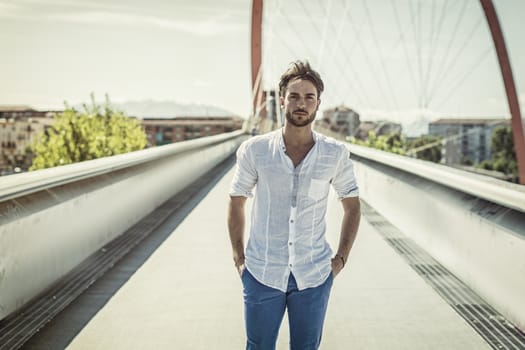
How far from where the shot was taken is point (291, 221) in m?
2.44

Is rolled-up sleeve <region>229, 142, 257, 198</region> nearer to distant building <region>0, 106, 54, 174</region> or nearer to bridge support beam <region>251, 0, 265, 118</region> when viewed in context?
bridge support beam <region>251, 0, 265, 118</region>

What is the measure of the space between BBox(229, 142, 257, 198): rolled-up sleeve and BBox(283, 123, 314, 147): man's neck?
0.54 ft

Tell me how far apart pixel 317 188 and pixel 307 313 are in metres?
0.49

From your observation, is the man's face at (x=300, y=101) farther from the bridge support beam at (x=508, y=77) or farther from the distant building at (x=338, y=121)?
the bridge support beam at (x=508, y=77)

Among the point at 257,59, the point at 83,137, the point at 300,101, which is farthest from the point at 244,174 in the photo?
the point at 257,59

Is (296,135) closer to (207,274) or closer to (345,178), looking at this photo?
(345,178)

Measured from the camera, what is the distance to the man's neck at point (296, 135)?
8.27 feet

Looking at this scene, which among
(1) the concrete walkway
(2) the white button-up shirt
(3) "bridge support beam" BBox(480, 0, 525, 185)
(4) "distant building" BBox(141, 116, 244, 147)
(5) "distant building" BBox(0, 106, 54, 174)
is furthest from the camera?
(4) "distant building" BBox(141, 116, 244, 147)

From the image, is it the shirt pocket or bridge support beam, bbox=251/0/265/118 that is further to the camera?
bridge support beam, bbox=251/0/265/118

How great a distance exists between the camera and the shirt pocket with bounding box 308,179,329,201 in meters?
2.47

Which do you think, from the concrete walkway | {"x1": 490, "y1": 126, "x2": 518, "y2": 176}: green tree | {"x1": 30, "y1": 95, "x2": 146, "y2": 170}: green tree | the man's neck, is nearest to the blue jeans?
the man's neck

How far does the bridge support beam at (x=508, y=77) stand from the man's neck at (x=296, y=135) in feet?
86.3

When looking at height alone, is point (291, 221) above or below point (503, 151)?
above

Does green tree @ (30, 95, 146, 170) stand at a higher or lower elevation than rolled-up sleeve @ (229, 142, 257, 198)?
lower
